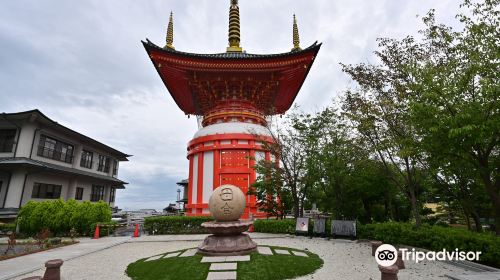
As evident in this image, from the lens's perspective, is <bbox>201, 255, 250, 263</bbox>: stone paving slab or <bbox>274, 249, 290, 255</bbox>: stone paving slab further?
<bbox>274, 249, 290, 255</bbox>: stone paving slab

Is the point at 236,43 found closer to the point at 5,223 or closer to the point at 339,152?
the point at 339,152

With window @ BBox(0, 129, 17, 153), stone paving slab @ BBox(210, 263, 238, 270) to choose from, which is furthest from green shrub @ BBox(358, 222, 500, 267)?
window @ BBox(0, 129, 17, 153)

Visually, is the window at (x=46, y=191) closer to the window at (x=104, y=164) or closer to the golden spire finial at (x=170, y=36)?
the window at (x=104, y=164)

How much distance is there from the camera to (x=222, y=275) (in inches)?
254

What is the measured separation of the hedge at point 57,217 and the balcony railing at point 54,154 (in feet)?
24.0

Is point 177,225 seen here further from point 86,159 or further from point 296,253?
point 86,159

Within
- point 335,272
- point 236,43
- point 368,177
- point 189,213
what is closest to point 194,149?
point 189,213

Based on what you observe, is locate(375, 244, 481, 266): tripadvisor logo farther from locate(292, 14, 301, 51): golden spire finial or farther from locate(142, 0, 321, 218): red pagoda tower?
locate(292, 14, 301, 51): golden spire finial

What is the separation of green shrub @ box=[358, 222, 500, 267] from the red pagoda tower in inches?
333

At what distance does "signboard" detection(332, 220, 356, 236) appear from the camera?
12.4 m

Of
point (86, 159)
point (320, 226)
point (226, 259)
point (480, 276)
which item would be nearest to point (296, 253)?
point (226, 259)

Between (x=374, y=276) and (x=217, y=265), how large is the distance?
12.9 ft

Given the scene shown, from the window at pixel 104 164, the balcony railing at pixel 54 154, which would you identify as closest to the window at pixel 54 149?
the balcony railing at pixel 54 154

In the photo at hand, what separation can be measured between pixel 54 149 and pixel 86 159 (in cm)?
501
